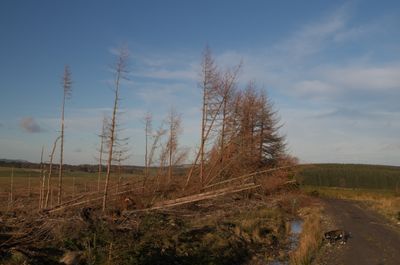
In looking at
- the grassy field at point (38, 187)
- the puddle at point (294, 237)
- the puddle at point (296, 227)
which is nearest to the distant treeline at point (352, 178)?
the grassy field at point (38, 187)

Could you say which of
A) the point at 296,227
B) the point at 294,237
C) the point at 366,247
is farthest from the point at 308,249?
the point at 296,227

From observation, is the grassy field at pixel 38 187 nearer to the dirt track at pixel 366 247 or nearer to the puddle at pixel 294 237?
the puddle at pixel 294 237

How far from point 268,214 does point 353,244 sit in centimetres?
930

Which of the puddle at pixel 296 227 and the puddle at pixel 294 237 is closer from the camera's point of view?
the puddle at pixel 294 237

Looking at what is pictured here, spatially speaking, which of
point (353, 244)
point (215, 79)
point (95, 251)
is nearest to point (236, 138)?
point (215, 79)

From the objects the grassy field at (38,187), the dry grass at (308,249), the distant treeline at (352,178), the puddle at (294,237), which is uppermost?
the distant treeline at (352,178)

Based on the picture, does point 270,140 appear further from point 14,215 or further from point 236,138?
point 14,215

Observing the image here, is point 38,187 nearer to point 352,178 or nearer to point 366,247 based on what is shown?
point 366,247

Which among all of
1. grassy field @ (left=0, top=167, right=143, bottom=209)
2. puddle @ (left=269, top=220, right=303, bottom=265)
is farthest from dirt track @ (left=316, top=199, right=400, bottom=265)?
grassy field @ (left=0, top=167, right=143, bottom=209)

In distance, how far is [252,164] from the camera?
3750 centimetres

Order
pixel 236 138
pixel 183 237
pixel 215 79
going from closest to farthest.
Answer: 1. pixel 183 237
2. pixel 215 79
3. pixel 236 138

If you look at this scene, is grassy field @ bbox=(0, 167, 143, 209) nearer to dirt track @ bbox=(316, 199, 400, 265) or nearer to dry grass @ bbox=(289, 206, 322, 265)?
dry grass @ bbox=(289, 206, 322, 265)

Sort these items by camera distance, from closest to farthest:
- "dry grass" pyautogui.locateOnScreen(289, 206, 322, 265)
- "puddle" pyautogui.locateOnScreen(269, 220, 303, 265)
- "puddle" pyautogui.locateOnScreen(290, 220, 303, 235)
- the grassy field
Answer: "dry grass" pyautogui.locateOnScreen(289, 206, 322, 265), "puddle" pyautogui.locateOnScreen(269, 220, 303, 265), "puddle" pyautogui.locateOnScreen(290, 220, 303, 235), the grassy field

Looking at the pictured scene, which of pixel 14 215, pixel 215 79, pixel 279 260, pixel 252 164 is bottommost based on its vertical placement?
pixel 279 260
